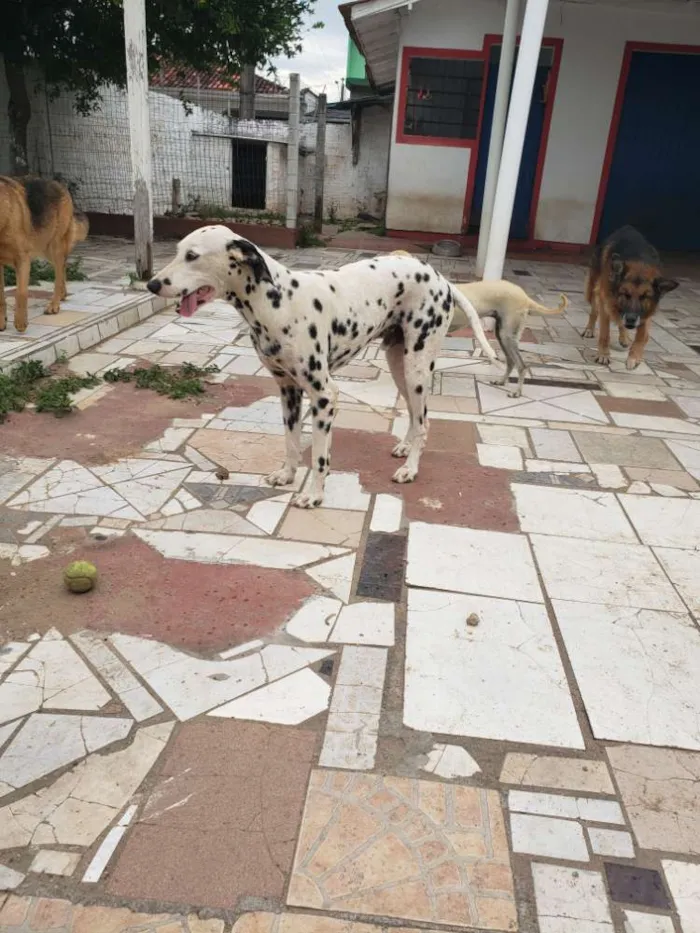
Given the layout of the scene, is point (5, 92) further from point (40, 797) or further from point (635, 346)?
point (40, 797)

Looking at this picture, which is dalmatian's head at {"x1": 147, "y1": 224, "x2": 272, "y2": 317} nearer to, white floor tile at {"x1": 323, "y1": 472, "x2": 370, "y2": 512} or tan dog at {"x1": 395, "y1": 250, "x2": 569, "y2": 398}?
white floor tile at {"x1": 323, "y1": 472, "x2": 370, "y2": 512}

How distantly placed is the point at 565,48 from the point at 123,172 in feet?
28.2

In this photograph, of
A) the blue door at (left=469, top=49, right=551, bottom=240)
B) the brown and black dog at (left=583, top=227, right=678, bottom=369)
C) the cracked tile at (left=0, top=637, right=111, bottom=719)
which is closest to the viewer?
the cracked tile at (left=0, top=637, right=111, bottom=719)

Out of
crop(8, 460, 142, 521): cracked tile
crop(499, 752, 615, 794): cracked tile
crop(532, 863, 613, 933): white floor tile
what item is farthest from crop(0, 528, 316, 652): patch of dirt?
crop(532, 863, 613, 933): white floor tile

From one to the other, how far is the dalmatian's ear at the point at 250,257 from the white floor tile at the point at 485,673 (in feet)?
5.81

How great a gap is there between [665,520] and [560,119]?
38.5ft

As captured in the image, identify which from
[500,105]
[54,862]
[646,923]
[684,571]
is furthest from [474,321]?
[500,105]

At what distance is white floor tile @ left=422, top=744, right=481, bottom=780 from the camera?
241cm

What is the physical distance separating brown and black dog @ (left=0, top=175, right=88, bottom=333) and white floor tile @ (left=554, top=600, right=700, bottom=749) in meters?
5.83

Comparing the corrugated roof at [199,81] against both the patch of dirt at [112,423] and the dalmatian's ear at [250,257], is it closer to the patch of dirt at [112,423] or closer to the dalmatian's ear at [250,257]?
the patch of dirt at [112,423]

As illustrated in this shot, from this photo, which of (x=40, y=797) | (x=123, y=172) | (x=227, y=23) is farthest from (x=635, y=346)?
(x=123, y=172)

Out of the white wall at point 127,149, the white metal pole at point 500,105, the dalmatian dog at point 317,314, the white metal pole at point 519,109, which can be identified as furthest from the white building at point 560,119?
the dalmatian dog at point 317,314

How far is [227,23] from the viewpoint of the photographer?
11.0 metres

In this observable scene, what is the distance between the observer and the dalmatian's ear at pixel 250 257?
3543 millimetres
